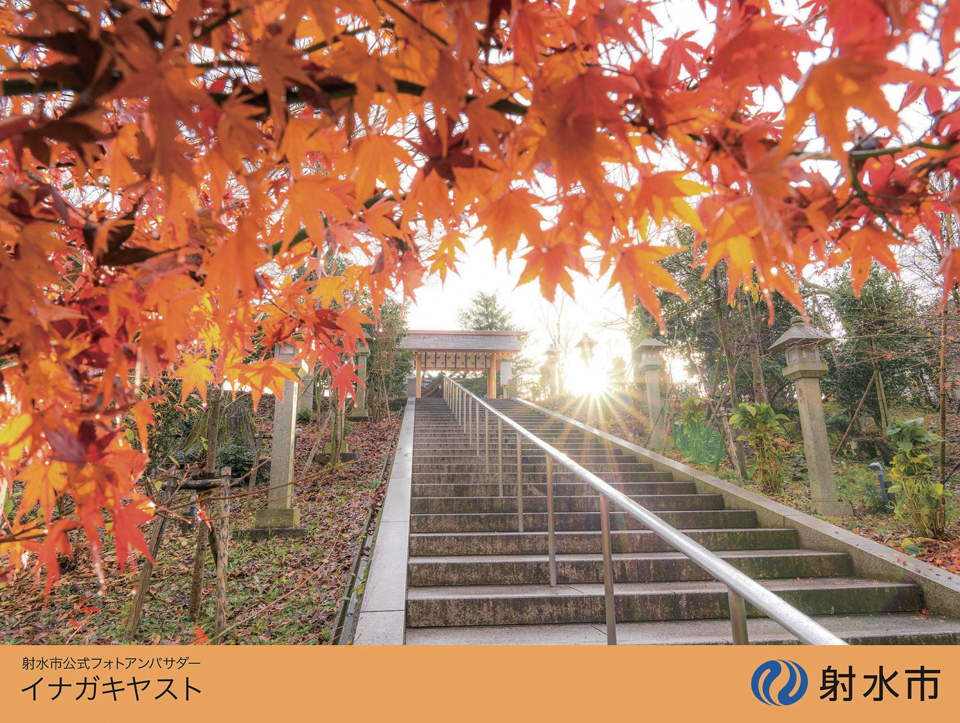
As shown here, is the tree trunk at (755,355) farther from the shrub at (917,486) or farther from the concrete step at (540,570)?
the concrete step at (540,570)

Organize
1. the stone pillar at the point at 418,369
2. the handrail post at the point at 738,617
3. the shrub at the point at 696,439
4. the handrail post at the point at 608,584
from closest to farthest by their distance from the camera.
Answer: the handrail post at the point at 738,617 < the handrail post at the point at 608,584 < the shrub at the point at 696,439 < the stone pillar at the point at 418,369

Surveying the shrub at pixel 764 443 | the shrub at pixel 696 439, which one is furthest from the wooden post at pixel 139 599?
the shrub at pixel 696 439

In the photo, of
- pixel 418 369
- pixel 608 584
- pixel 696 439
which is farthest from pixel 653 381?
pixel 418 369

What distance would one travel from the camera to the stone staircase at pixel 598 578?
3.00 m

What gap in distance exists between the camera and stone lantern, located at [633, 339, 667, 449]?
8.12 meters

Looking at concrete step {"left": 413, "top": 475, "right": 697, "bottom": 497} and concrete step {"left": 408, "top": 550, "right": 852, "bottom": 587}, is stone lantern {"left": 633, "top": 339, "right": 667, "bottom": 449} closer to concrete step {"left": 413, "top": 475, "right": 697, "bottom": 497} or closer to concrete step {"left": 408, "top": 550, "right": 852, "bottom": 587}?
concrete step {"left": 413, "top": 475, "right": 697, "bottom": 497}

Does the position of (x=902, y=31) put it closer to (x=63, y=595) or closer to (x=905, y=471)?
(x=63, y=595)

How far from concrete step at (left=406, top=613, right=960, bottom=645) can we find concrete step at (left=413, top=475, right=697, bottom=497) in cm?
200

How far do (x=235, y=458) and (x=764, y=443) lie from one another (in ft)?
25.5

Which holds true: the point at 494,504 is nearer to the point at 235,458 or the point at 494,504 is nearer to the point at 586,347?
the point at 235,458

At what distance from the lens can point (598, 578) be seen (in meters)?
3.57

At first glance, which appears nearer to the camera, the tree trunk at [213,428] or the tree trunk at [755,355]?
the tree trunk at [213,428]

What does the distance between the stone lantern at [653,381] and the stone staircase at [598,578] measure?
2.58 m

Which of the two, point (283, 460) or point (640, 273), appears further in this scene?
point (283, 460)
